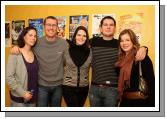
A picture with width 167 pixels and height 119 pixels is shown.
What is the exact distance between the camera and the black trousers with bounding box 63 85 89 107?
2.83 m

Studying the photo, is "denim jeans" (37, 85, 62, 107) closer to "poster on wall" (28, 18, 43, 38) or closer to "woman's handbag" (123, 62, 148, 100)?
"poster on wall" (28, 18, 43, 38)

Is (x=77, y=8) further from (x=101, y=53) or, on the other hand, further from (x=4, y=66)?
(x=4, y=66)

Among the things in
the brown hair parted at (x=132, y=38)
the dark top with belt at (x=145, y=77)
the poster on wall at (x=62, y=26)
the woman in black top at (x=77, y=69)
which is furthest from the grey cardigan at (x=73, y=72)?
the dark top with belt at (x=145, y=77)

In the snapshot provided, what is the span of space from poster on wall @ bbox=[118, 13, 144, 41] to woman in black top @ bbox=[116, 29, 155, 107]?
4.0 inches

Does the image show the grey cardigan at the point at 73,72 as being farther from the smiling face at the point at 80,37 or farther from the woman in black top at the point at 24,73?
the woman in black top at the point at 24,73

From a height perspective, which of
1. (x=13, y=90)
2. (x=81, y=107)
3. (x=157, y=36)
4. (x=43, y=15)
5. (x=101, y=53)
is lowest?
(x=81, y=107)

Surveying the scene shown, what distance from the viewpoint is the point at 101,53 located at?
2812mm

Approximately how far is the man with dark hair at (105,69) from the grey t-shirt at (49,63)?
385 millimetres

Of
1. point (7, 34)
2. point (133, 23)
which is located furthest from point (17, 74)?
point (133, 23)

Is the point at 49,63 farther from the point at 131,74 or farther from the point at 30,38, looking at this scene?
the point at 131,74

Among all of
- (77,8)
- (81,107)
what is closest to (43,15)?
(77,8)

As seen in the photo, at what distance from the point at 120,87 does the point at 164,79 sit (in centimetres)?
48

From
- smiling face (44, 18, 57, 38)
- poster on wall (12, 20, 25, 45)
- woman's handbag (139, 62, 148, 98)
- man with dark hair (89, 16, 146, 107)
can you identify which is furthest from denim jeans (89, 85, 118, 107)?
poster on wall (12, 20, 25, 45)

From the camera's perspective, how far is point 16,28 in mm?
2996
